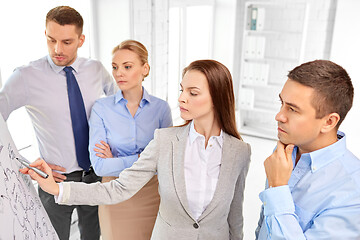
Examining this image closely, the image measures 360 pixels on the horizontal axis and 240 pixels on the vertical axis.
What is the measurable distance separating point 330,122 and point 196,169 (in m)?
0.61

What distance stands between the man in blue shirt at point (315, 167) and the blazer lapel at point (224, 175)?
305 mm

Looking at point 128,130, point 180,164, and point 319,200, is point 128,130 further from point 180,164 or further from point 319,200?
point 319,200

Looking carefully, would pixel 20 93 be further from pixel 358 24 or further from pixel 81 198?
pixel 358 24

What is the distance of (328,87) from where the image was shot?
1.10 m

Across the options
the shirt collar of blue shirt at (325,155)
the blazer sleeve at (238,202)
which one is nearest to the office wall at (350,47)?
the blazer sleeve at (238,202)

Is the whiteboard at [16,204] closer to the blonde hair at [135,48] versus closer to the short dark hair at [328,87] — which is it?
the blonde hair at [135,48]

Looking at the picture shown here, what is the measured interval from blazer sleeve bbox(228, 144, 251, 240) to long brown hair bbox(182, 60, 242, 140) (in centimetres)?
15

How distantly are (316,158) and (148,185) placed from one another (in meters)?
0.96

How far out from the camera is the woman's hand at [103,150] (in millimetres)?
1752

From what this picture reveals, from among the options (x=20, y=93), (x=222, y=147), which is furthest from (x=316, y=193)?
(x=20, y=93)

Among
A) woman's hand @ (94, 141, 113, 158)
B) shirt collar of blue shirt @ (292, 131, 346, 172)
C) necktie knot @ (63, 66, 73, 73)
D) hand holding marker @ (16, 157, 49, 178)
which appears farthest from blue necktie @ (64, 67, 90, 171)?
shirt collar of blue shirt @ (292, 131, 346, 172)

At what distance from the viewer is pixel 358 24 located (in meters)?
4.25

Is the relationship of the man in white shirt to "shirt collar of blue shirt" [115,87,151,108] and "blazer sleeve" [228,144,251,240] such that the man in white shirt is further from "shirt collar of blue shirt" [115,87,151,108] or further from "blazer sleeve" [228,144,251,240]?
"blazer sleeve" [228,144,251,240]

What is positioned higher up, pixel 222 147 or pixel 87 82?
pixel 87 82
